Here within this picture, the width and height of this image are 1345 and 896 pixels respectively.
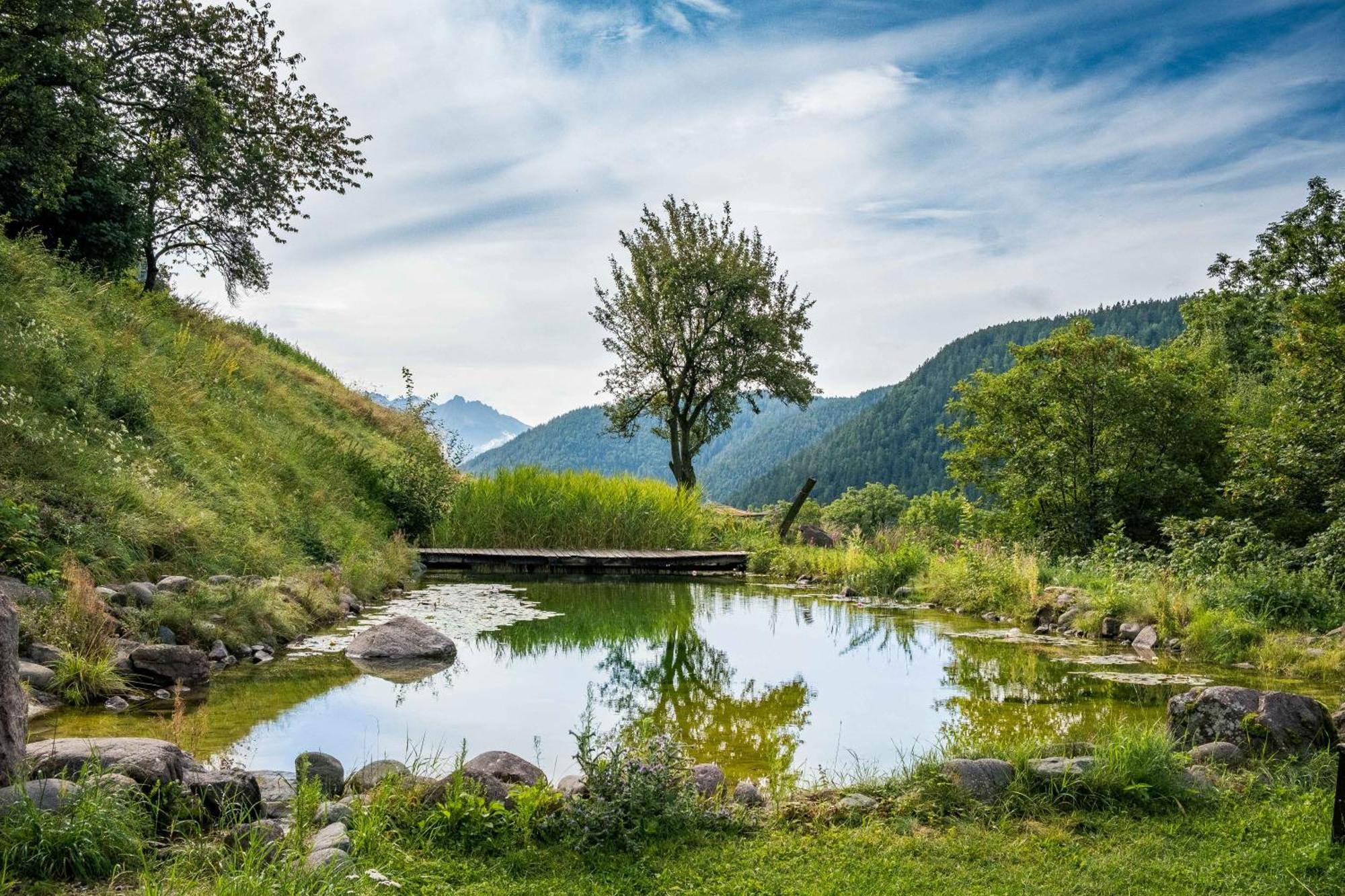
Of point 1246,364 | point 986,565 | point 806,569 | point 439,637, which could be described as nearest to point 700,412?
point 806,569

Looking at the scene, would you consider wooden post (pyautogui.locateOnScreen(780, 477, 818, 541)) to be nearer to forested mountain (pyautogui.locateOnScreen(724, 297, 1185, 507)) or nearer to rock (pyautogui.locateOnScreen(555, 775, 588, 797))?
rock (pyautogui.locateOnScreen(555, 775, 588, 797))

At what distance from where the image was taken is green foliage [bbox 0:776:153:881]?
3.16 metres

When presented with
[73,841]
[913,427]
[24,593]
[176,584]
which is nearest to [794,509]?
[176,584]

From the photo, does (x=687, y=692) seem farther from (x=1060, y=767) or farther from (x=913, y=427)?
(x=913, y=427)

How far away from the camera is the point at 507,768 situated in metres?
4.50

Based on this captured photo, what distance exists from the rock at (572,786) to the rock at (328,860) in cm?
111


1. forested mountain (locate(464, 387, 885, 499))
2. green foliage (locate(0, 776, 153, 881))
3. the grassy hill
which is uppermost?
forested mountain (locate(464, 387, 885, 499))

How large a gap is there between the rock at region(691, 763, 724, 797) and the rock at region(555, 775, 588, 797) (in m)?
0.54

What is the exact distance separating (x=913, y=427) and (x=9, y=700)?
287ft

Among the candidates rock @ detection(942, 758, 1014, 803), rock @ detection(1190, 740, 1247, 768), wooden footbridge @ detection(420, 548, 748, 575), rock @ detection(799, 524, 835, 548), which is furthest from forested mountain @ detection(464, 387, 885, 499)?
rock @ detection(942, 758, 1014, 803)

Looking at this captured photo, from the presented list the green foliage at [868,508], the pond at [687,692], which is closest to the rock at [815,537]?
the green foliage at [868,508]

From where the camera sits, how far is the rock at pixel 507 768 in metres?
4.45

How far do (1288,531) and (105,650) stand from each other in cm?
1546

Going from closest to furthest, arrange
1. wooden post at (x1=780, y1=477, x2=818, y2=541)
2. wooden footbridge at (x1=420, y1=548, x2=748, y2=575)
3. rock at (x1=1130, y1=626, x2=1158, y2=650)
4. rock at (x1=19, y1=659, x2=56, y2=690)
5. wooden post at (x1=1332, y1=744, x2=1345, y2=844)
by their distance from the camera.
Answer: wooden post at (x1=1332, y1=744, x2=1345, y2=844) < rock at (x1=19, y1=659, x2=56, y2=690) < rock at (x1=1130, y1=626, x2=1158, y2=650) < wooden footbridge at (x1=420, y1=548, x2=748, y2=575) < wooden post at (x1=780, y1=477, x2=818, y2=541)
